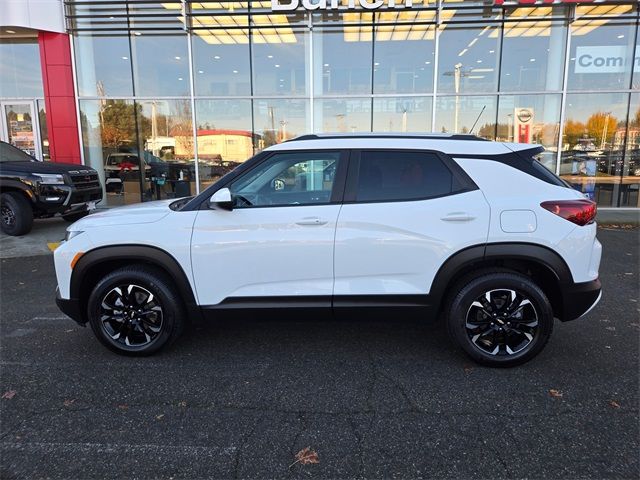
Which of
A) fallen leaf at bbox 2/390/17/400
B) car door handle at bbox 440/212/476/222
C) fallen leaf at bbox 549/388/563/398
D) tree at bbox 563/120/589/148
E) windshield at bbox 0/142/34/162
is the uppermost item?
tree at bbox 563/120/589/148

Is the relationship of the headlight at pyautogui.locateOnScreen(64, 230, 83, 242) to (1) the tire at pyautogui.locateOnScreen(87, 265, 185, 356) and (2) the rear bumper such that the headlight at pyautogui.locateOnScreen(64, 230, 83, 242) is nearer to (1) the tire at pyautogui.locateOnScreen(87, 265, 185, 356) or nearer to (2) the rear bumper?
(1) the tire at pyautogui.locateOnScreen(87, 265, 185, 356)

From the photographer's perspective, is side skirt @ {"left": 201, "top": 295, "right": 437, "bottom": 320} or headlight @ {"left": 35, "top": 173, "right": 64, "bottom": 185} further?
headlight @ {"left": 35, "top": 173, "right": 64, "bottom": 185}

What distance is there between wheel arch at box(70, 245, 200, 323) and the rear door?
118cm

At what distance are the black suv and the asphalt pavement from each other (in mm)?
5243

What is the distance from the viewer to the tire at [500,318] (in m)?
3.52

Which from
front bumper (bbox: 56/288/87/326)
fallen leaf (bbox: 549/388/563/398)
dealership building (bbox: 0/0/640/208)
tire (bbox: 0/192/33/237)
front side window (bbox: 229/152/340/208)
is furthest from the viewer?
dealership building (bbox: 0/0/640/208)

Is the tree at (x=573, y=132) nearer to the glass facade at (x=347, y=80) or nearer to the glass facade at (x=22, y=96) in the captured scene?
the glass facade at (x=347, y=80)

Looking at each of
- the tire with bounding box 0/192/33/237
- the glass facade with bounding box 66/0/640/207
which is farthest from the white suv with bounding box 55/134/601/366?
the glass facade with bounding box 66/0/640/207

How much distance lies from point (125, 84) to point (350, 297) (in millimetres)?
12083

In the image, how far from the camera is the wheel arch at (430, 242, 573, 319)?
3.48m

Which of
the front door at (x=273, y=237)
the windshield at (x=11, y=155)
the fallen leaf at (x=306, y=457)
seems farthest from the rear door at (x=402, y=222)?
the windshield at (x=11, y=155)

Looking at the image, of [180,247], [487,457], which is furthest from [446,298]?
[180,247]

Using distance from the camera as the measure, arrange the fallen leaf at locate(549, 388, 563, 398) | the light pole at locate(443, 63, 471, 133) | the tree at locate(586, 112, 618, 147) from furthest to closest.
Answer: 1. the light pole at locate(443, 63, 471, 133)
2. the tree at locate(586, 112, 618, 147)
3. the fallen leaf at locate(549, 388, 563, 398)

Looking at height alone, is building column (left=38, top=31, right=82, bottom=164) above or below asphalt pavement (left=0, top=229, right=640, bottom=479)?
above
